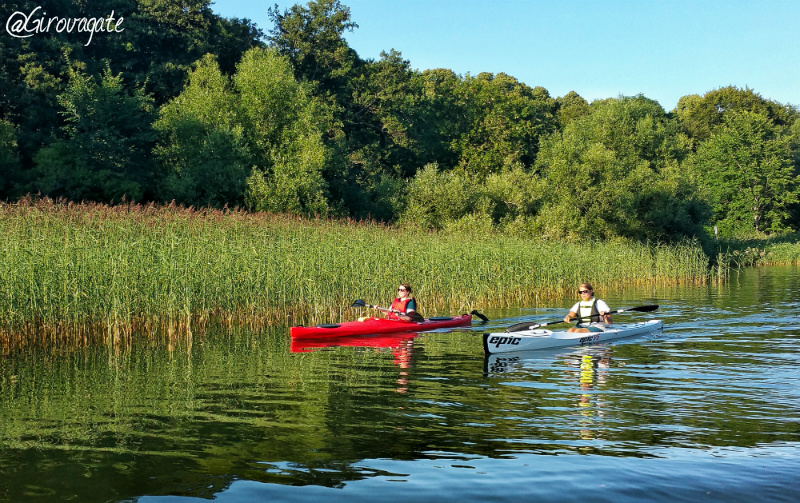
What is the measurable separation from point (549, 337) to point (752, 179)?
4942 centimetres

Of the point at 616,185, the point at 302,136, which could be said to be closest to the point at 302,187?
the point at 302,136

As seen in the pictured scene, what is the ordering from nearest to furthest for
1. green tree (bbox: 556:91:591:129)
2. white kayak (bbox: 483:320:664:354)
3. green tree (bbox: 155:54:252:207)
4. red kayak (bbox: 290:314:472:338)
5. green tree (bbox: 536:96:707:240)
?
1. white kayak (bbox: 483:320:664:354)
2. red kayak (bbox: 290:314:472:338)
3. green tree (bbox: 155:54:252:207)
4. green tree (bbox: 536:96:707:240)
5. green tree (bbox: 556:91:591:129)

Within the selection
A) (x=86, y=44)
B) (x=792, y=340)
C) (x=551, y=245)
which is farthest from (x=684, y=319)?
(x=86, y=44)

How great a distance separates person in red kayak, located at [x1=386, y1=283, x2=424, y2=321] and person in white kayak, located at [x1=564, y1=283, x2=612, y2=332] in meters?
2.68

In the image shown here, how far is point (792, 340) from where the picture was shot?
1222 cm

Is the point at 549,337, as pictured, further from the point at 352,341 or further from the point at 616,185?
the point at 616,185

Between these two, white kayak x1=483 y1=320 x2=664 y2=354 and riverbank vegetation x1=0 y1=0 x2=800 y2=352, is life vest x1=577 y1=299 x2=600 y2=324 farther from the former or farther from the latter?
riverbank vegetation x1=0 y1=0 x2=800 y2=352

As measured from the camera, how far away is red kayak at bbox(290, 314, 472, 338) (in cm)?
1191

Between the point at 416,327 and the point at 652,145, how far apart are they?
3071 centimetres

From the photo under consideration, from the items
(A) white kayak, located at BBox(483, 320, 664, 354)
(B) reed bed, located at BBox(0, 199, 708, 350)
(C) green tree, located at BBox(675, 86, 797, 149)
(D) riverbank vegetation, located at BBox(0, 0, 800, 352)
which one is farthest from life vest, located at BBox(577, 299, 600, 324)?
(C) green tree, located at BBox(675, 86, 797, 149)

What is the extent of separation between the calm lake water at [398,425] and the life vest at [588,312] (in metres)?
1.26

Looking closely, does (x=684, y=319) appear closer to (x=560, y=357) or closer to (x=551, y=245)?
(x=560, y=357)

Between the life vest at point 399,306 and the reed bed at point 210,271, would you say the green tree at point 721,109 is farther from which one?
the life vest at point 399,306

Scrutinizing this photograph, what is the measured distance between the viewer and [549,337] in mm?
11570
